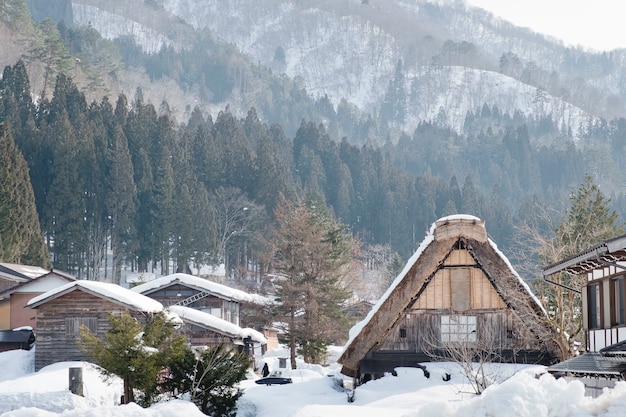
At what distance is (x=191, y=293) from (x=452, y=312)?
2289cm

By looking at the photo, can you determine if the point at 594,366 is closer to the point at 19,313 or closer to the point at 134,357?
the point at 134,357

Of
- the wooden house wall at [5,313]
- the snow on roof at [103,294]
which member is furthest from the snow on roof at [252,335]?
the wooden house wall at [5,313]

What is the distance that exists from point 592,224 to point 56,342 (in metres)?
22.5

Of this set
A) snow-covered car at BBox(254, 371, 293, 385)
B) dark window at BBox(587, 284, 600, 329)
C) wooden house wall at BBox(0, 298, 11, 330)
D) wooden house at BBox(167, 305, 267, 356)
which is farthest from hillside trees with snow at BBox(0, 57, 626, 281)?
dark window at BBox(587, 284, 600, 329)

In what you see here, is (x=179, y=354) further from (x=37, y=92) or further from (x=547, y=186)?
(x=547, y=186)

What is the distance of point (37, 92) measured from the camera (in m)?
99.4

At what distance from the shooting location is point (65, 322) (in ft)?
118

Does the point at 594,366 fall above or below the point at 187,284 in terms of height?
below

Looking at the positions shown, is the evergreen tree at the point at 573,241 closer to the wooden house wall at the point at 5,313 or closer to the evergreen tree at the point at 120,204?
the wooden house wall at the point at 5,313

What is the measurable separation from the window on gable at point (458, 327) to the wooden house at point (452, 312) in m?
0.03

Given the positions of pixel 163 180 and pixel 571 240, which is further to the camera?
pixel 163 180

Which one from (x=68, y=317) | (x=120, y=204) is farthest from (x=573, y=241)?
(x=120, y=204)

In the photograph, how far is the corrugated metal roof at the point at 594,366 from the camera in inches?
623

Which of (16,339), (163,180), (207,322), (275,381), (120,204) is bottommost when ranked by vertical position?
(275,381)
